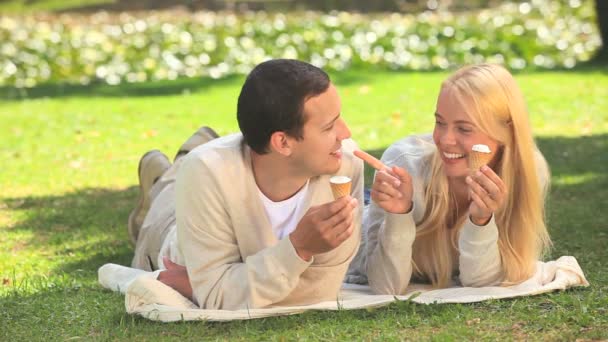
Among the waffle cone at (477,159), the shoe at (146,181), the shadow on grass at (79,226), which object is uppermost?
the waffle cone at (477,159)

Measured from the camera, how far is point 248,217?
4230mm

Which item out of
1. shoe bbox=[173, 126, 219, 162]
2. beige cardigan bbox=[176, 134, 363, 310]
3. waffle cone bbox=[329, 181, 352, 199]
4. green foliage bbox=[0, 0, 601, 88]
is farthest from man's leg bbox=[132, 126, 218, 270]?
green foliage bbox=[0, 0, 601, 88]

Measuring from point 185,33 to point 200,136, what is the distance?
838 cm

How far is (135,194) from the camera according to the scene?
24.4ft

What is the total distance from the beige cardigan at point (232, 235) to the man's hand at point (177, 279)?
0.38 feet

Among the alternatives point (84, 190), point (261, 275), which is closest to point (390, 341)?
point (261, 275)

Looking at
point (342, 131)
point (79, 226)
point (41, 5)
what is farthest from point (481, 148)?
point (41, 5)

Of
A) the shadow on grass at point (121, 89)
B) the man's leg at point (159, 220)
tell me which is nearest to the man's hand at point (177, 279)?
the man's leg at point (159, 220)

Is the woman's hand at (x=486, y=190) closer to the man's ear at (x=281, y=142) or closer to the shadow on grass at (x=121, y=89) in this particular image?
the man's ear at (x=281, y=142)

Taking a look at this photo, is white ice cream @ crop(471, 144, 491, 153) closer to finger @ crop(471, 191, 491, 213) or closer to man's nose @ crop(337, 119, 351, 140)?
finger @ crop(471, 191, 491, 213)

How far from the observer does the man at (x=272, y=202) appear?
402cm

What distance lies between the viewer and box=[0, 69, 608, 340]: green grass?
415 centimetres

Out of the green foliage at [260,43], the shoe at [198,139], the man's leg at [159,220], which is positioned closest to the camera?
the man's leg at [159,220]

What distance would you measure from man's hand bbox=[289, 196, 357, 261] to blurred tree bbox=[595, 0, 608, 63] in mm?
9724
